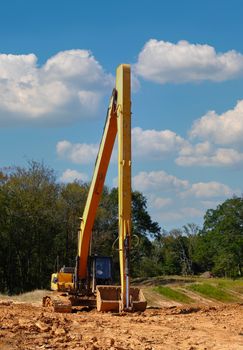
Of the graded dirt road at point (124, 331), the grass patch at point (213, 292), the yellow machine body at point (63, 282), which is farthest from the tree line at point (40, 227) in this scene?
the graded dirt road at point (124, 331)

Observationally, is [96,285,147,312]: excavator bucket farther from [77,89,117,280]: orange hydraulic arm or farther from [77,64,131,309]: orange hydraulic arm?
[77,89,117,280]: orange hydraulic arm

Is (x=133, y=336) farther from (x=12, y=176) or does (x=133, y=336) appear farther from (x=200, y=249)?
(x=200, y=249)

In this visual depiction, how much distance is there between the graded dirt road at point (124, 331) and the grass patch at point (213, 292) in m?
22.9

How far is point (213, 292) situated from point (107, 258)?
66.3 feet

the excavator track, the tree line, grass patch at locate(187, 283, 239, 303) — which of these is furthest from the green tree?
the excavator track

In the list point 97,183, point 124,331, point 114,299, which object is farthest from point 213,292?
point 124,331

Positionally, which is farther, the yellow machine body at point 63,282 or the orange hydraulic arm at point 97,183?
the yellow machine body at point 63,282

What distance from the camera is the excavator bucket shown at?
1728 centimetres

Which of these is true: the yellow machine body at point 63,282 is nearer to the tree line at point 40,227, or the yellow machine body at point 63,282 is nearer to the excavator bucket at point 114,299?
the excavator bucket at point 114,299

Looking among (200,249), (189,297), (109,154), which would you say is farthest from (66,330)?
(200,249)

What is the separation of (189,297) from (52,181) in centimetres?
1808

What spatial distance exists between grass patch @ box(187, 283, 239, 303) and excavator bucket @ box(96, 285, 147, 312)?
21.5 meters

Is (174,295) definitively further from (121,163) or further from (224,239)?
(224,239)

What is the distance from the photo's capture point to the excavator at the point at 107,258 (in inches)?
668
